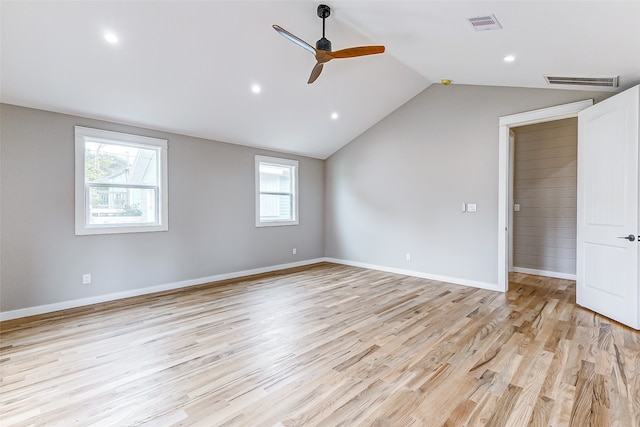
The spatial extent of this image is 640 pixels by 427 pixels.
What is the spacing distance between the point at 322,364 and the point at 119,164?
3.88m

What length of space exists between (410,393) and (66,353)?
9.48 ft

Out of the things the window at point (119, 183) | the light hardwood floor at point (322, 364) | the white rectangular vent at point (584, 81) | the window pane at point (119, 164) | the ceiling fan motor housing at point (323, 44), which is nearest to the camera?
the light hardwood floor at point (322, 364)

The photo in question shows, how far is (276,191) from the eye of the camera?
6281 millimetres

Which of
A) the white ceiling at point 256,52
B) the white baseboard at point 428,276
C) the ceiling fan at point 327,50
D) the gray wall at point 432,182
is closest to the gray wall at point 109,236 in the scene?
the white ceiling at point 256,52

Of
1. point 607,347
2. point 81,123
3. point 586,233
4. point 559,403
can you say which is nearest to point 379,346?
point 559,403

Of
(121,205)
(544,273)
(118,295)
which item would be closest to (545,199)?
(544,273)

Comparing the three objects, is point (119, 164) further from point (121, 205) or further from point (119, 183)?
point (121, 205)

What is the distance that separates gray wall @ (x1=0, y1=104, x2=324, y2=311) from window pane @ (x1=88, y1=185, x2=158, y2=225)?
0.22 meters

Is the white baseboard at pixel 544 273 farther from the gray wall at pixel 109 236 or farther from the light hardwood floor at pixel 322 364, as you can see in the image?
the gray wall at pixel 109 236

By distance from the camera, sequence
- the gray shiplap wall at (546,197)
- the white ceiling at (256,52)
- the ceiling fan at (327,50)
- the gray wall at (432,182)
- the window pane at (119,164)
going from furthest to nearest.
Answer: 1. the gray shiplap wall at (546,197)
2. the gray wall at (432,182)
3. the window pane at (119,164)
4. the ceiling fan at (327,50)
5. the white ceiling at (256,52)

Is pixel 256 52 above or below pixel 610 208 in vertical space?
above

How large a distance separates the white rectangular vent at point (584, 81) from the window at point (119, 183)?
5.36 meters

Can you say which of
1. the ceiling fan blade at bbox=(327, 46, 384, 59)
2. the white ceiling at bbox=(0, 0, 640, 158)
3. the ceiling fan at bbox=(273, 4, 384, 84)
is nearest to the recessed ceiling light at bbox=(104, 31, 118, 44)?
the white ceiling at bbox=(0, 0, 640, 158)

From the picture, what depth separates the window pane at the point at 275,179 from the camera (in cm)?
605
